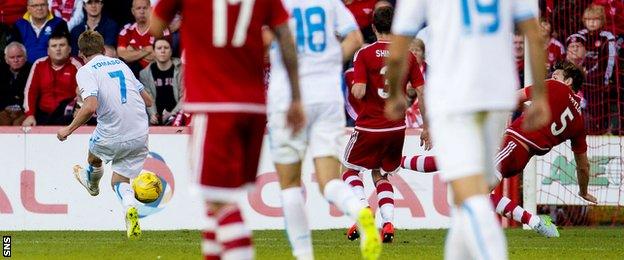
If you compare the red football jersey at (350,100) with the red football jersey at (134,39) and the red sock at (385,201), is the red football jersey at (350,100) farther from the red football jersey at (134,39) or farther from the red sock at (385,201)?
the red football jersey at (134,39)

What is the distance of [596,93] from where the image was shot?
18.7 m

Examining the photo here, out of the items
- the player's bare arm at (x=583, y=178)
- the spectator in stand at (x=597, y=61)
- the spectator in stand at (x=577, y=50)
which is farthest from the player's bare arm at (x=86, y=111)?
the spectator in stand at (x=597, y=61)

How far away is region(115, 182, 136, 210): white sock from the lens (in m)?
15.2

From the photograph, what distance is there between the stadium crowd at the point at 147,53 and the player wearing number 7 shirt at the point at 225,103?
1032cm

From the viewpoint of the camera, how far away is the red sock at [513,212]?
14.9m

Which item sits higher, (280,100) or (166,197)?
(280,100)

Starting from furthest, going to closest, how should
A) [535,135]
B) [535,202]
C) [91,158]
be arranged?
1. [535,202]
2. [91,158]
3. [535,135]

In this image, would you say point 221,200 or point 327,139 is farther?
point 327,139

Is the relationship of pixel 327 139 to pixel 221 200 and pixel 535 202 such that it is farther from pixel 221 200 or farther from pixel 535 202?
pixel 535 202

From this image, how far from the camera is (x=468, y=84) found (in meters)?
7.04

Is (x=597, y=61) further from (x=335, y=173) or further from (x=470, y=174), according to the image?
(x=470, y=174)

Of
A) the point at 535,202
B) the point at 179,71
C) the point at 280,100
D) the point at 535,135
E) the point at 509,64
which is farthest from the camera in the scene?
the point at 179,71

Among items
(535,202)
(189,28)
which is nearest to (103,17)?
(535,202)

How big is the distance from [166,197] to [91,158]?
1.72 metres
